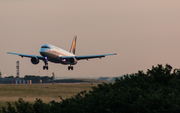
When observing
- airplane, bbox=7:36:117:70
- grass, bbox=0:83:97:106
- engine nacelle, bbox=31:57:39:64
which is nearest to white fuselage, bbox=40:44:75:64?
airplane, bbox=7:36:117:70

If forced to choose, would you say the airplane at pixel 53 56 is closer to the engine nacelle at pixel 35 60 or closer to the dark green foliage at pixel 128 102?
the engine nacelle at pixel 35 60

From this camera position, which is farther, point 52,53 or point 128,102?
point 52,53

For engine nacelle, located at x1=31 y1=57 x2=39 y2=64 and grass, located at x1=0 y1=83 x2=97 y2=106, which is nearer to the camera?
grass, located at x1=0 y1=83 x2=97 y2=106

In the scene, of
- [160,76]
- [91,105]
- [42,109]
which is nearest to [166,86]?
[160,76]

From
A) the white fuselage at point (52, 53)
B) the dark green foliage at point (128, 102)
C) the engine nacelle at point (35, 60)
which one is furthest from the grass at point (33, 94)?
the dark green foliage at point (128, 102)

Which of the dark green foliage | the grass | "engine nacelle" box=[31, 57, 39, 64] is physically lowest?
the grass

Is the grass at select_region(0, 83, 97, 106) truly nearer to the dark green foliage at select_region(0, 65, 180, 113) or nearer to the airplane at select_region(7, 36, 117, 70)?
the airplane at select_region(7, 36, 117, 70)

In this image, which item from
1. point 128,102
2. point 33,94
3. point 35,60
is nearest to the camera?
point 128,102

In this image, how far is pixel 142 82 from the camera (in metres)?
12.3

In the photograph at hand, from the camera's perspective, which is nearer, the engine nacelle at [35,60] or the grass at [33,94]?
the grass at [33,94]

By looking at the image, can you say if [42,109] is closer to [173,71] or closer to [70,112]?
[70,112]

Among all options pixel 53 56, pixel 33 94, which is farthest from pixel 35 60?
pixel 33 94

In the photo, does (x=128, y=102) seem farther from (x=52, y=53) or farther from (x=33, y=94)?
(x=52, y=53)

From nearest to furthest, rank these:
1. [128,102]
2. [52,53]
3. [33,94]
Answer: [128,102] < [33,94] < [52,53]
